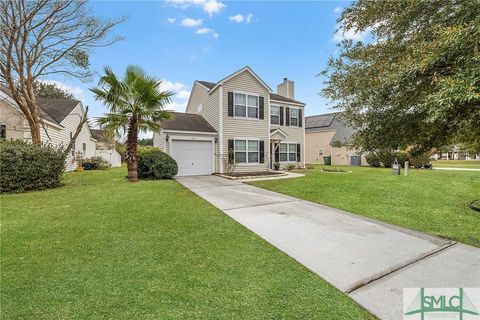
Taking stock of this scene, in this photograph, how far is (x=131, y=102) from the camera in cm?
1076

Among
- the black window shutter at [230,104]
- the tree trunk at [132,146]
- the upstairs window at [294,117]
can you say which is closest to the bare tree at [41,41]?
the tree trunk at [132,146]

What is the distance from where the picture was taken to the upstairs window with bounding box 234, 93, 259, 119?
50.0ft

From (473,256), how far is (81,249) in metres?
5.80

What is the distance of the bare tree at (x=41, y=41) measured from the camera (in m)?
10.3

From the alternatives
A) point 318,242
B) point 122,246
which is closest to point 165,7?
point 122,246

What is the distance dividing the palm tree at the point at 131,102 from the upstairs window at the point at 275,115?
8.40 meters

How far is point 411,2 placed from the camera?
4.22 metres

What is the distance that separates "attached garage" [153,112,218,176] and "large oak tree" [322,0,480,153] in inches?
363

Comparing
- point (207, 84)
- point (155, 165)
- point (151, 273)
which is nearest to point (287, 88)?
point (207, 84)

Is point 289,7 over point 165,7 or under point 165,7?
under

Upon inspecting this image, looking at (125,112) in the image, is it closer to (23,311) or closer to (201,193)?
(201,193)

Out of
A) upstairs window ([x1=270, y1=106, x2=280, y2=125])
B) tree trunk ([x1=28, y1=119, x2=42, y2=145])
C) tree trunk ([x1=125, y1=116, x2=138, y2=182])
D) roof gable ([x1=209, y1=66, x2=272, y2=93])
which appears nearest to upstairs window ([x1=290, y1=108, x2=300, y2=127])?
upstairs window ([x1=270, y1=106, x2=280, y2=125])

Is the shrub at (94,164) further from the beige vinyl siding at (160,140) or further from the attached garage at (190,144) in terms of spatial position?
the attached garage at (190,144)

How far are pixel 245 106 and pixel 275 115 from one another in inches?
122
